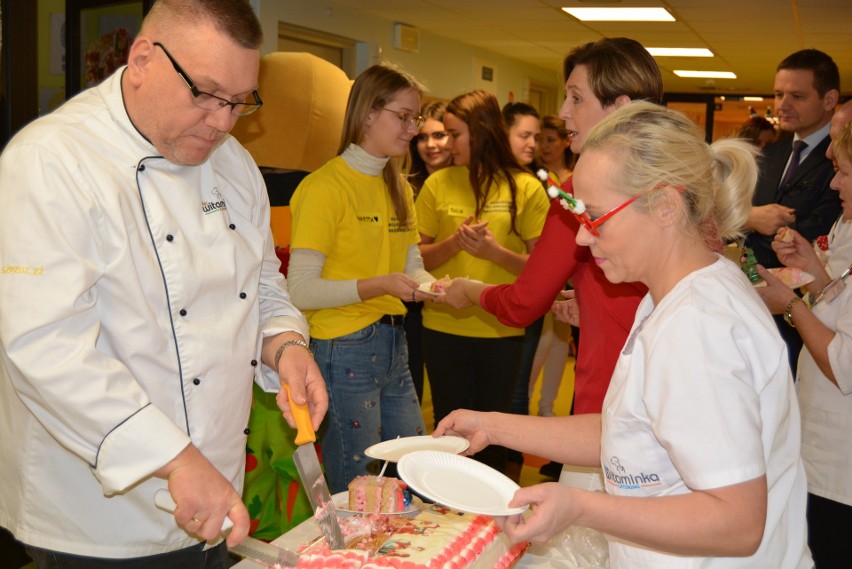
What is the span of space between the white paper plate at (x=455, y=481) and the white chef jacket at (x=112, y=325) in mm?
395

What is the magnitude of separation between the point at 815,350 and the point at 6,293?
2133mm

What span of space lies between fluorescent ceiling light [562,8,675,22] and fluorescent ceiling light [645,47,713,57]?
1701 mm

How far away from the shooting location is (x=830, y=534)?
7.95 feet

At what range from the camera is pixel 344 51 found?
671 centimetres

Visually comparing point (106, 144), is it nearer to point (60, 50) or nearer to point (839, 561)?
point (839, 561)

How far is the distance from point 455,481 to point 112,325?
2.23 feet

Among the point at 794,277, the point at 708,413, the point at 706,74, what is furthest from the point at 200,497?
the point at 706,74

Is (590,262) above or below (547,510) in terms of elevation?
above

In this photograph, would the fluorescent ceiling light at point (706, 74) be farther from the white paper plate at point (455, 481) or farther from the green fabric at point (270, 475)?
the white paper plate at point (455, 481)

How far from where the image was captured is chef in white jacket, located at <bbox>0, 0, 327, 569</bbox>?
4.18 feet

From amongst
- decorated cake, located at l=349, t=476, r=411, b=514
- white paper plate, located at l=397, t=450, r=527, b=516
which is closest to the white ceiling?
decorated cake, located at l=349, t=476, r=411, b=514

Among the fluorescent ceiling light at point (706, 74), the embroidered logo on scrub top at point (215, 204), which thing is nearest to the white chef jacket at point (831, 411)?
the embroidered logo on scrub top at point (215, 204)

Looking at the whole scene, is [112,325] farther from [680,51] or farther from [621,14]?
[680,51]

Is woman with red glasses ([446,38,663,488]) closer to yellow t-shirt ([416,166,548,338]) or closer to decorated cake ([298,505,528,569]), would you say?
decorated cake ([298,505,528,569])
